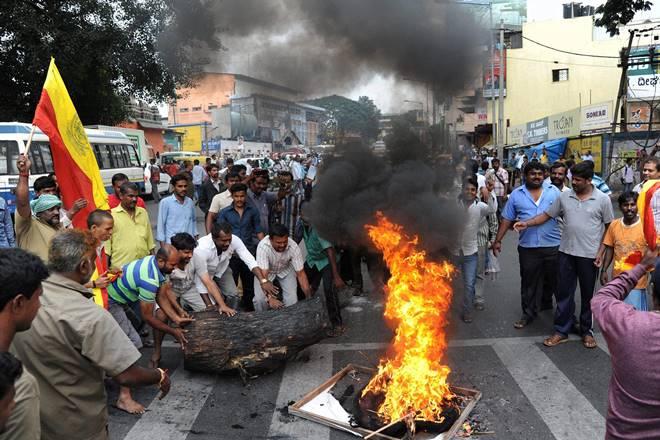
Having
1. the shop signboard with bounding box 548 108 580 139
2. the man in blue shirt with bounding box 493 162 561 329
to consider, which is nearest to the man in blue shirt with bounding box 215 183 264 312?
the man in blue shirt with bounding box 493 162 561 329

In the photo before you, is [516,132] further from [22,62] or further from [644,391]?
[644,391]

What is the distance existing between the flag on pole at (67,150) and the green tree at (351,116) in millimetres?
2470

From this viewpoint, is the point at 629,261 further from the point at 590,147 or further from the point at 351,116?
the point at 590,147

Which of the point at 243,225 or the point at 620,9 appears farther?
the point at 620,9

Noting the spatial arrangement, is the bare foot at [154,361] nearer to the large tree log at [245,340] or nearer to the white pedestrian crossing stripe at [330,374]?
the white pedestrian crossing stripe at [330,374]

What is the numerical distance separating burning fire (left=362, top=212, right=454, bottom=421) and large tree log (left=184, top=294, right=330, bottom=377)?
0.92 meters

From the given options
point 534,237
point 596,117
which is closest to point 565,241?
point 534,237

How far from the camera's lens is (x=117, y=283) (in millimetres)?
4531

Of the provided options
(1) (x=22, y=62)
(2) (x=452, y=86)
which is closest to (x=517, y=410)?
(2) (x=452, y=86)

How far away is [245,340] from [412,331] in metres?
1.55

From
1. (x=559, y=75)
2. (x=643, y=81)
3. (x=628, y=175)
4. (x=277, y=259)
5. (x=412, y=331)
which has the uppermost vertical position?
(x=559, y=75)

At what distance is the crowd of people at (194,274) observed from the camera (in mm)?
2127

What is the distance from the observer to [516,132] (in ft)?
108

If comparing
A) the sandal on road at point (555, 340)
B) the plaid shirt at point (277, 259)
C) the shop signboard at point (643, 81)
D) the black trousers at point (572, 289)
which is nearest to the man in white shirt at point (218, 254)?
the plaid shirt at point (277, 259)
